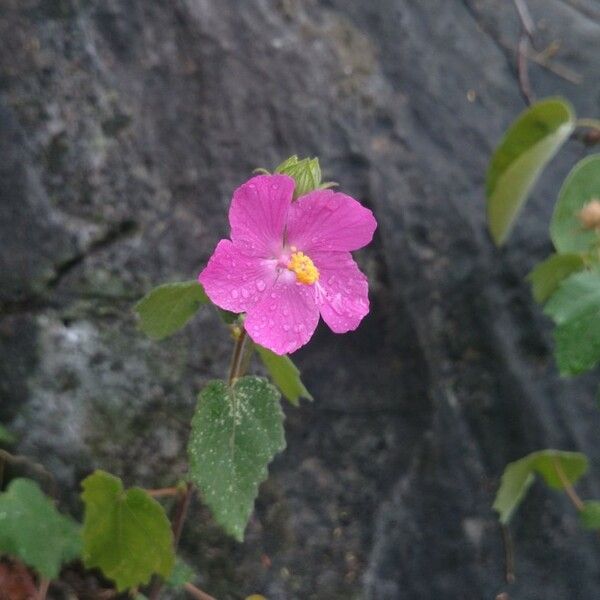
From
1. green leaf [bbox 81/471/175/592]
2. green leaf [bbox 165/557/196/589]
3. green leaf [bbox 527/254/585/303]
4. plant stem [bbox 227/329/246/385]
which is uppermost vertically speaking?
plant stem [bbox 227/329/246/385]

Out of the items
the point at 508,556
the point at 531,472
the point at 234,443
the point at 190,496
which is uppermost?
the point at 234,443

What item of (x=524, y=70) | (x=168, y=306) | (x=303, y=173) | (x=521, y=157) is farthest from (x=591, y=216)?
(x=168, y=306)

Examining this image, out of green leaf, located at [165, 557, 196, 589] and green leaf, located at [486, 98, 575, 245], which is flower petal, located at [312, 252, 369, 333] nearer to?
green leaf, located at [165, 557, 196, 589]

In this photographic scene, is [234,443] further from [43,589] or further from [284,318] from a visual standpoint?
[43,589]

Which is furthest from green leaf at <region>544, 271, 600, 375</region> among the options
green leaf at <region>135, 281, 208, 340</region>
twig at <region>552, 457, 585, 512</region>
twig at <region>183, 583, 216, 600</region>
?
twig at <region>183, 583, 216, 600</region>

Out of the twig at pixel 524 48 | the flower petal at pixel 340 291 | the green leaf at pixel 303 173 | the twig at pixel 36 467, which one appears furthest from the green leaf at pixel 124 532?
the twig at pixel 524 48

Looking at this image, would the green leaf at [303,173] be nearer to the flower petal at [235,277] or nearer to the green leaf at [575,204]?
the flower petal at [235,277]
